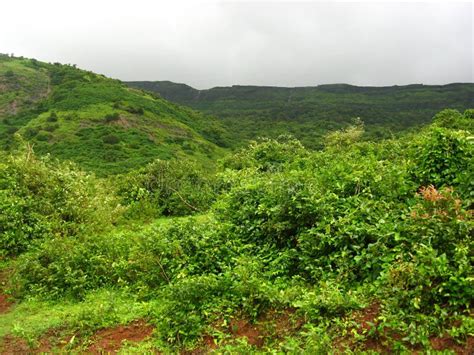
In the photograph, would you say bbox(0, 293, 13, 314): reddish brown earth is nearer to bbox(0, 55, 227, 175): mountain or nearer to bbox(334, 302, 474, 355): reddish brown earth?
bbox(334, 302, 474, 355): reddish brown earth

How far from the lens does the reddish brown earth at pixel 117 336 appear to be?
6688mm

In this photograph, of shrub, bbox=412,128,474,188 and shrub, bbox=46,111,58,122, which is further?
shrub, bbox=46,111,58,122

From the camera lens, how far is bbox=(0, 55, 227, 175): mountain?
58.5 meters

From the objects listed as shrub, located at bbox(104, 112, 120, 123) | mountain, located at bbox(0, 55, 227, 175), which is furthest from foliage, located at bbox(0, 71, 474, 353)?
shrub, located at bbox(104, 112, 120, 123)

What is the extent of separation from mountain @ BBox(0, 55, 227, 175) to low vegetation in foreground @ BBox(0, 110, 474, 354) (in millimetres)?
41868

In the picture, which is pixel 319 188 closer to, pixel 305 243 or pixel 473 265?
pixel 305 243

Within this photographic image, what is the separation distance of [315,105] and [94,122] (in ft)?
284

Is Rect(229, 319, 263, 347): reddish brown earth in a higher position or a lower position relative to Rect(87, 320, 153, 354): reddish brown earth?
higher

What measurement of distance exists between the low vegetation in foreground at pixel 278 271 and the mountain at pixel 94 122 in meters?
41.9

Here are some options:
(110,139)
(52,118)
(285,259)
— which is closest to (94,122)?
(52,118)

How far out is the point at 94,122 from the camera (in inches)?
2697

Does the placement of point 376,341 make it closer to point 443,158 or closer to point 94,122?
point 443,158

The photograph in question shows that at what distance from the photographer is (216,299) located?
23.4 ft

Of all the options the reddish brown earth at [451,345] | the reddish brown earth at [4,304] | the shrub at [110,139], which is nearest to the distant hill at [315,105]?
the shrub at [110,139]
